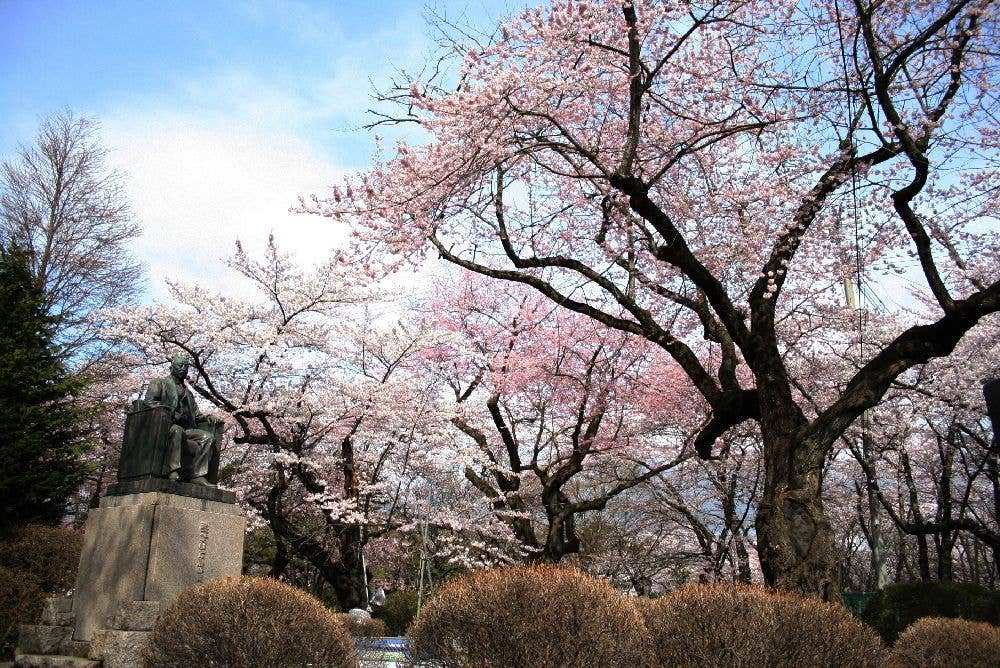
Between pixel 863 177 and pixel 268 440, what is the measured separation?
10.9m

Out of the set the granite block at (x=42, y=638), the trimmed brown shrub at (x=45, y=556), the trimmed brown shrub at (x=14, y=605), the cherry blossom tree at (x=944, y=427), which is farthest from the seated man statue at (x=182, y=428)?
the cherry blossom tree at (x=944, y=427)

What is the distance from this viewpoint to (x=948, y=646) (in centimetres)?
576

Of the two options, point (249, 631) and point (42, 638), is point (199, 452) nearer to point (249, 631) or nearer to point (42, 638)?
point (42, 638)

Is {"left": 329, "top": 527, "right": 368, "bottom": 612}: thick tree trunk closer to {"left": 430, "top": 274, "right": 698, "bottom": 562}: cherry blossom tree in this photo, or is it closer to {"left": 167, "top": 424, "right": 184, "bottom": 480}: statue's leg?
{"left": 430, "top": 274, "right": 698, "bottom": 562}: cherry blossom tree

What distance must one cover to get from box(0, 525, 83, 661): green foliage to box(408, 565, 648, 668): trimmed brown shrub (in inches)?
290

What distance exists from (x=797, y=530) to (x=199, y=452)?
250 inches

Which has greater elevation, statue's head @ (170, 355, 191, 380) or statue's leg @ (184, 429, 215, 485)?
statue's head @ (170, 355, 191, 380)

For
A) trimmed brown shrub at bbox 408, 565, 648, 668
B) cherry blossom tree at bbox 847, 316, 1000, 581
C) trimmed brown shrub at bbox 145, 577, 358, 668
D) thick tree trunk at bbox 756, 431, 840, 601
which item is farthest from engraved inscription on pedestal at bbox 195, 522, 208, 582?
cherry blossom tree at bbox 847, 316, 1000, 581

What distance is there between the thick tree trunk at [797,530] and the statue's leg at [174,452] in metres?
6.17

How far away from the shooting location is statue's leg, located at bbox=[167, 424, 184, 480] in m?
7.05

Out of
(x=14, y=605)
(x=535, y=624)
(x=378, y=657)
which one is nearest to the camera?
(x=535, y=624)

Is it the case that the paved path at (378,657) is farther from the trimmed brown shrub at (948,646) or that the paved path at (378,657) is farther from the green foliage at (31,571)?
the green foliage at (31,571)

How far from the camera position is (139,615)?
6.21 metres

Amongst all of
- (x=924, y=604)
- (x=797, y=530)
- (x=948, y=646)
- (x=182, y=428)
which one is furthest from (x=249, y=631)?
(x=924, y=604)
